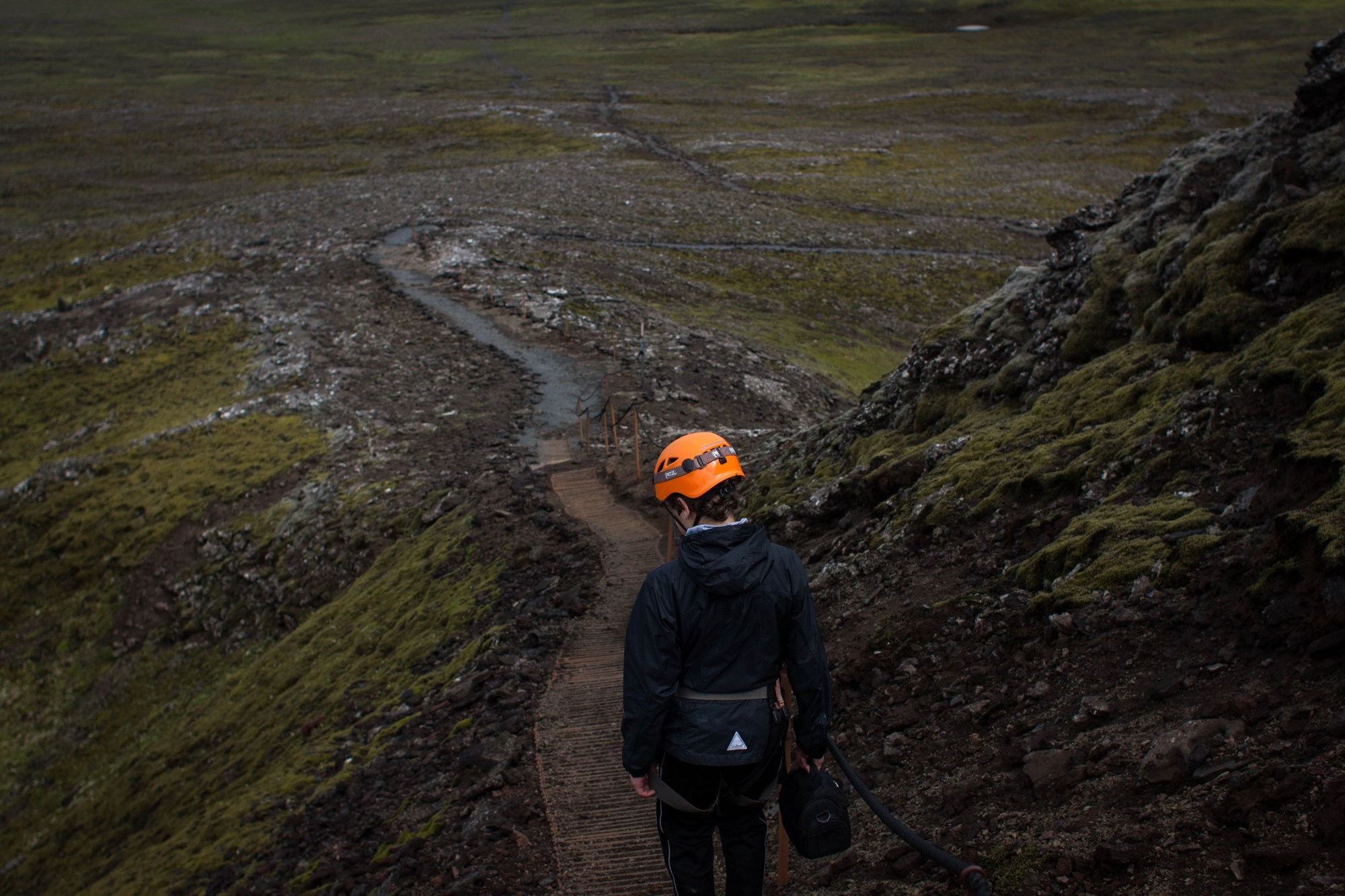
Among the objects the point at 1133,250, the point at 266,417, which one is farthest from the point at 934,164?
the point at 1133,250

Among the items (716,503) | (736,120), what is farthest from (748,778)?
(736,120)

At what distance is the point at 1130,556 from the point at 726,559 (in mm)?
5072

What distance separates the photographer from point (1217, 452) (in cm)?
1052

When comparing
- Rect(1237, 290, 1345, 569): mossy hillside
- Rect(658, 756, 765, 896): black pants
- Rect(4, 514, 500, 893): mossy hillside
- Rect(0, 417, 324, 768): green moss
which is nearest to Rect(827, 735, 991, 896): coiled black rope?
Rect(658, 756, 765, 896): black pants

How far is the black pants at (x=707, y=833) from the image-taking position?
6.77 metres

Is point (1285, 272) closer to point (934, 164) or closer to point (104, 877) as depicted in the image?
point (104, 877)

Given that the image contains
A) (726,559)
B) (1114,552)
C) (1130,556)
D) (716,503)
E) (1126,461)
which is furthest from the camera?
(1126,461)

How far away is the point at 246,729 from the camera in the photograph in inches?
869

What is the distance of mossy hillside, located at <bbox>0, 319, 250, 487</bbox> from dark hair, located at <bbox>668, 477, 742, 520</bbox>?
40397 mm

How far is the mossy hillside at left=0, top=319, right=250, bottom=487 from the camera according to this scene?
43.3 m

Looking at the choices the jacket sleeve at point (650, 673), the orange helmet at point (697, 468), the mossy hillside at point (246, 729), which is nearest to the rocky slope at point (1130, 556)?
the jacket sleeve at point (650, 673)

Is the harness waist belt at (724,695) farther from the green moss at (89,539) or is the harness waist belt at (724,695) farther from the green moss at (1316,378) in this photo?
the green moss at (89,539)

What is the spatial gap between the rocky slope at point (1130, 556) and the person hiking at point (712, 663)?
179cm

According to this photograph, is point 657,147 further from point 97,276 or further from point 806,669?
point 806,669
